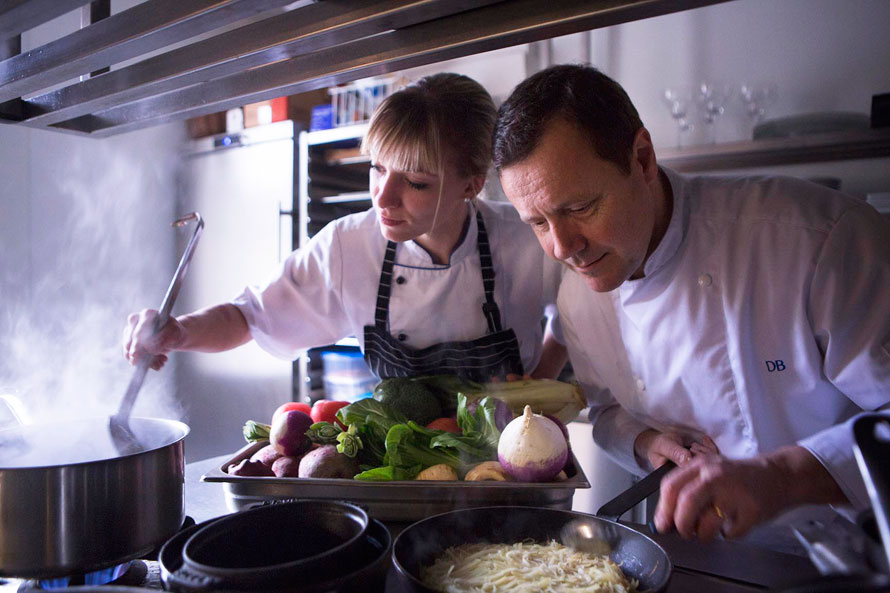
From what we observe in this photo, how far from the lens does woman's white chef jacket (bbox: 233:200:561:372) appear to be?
64.7 inches

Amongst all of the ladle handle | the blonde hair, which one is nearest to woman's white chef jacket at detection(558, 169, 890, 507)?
the blonde hair

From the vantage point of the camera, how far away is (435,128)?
1.46 metres

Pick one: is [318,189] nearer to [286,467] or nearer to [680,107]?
[680,107]

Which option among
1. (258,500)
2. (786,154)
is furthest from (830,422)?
(786,154)

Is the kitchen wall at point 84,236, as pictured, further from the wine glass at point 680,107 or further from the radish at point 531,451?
the wine glass at point 680,107

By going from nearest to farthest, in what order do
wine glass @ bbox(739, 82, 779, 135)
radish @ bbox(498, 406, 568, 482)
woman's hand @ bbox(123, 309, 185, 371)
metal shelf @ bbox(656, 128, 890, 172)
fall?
radish @ bbox(498, 406, 568, 482) → woman's hand @ bbox(123, 309, 185, 371) → metal shelf @ bbox(656, 128, 890, 172) → wine glass @ bbox(739, 82, 779, 135)

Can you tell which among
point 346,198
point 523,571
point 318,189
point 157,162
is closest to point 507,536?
point 523,571

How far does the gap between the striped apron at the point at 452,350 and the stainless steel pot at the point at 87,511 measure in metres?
0.81

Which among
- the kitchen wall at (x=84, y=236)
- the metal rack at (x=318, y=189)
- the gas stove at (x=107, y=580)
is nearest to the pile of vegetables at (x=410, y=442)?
the gas stove at (x=107, y=580)

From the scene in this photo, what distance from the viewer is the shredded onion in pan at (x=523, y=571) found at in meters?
0.72

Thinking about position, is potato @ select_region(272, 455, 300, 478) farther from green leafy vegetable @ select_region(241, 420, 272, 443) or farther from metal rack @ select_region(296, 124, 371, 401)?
metal rack @ select_region(296, 124, 371, 401)

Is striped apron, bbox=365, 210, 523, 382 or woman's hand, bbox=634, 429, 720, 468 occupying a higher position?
striped apron, bbox=365, 210, 523, 382

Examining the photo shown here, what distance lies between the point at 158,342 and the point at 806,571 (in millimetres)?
1186

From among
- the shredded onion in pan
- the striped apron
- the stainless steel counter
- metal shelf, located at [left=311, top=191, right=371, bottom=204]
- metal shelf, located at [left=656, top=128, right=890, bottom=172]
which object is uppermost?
metal shelf, located at [left=656, top=128, right=890, bottom=172]
